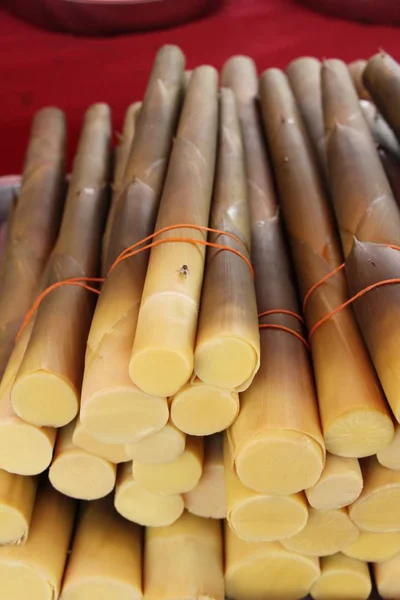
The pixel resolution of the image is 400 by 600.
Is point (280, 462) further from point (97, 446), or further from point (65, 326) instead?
point (65, 326)

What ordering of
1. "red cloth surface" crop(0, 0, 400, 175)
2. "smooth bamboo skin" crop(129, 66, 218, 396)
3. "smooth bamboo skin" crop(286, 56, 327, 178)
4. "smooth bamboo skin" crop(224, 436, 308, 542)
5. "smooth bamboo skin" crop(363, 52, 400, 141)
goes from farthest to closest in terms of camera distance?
"red cloth surface" crop(0, 0, 400, 175) → "smooth bamboo skin" crop(286, 56, 327, 178) → "smooth bamboo skin" crop(363, 52, 400, 141) → "smooth bamboo skin" crop(224, 436, 308, 542) → "smooth bamboo skin" crop(129, 66, 218, 396)

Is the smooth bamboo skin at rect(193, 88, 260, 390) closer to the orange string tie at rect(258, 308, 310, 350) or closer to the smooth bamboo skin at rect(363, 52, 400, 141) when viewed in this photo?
the orange string tie at rect(258, 308, 310, 350)

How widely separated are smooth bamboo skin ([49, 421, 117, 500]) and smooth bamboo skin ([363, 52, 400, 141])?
106 centimetres

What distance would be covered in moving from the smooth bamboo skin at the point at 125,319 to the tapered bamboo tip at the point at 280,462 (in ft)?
0.51

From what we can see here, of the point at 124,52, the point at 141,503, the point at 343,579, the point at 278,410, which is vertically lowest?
the point at 343,579

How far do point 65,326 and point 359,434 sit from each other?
556 millimetres

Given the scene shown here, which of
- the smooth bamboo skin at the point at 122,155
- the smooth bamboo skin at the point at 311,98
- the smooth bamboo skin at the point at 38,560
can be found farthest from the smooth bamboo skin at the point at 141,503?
the smooth bamboo skin at the point at 311,98

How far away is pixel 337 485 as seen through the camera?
1.11m

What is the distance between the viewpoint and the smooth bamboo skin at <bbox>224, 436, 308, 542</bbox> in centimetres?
113

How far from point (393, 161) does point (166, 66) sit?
70cm

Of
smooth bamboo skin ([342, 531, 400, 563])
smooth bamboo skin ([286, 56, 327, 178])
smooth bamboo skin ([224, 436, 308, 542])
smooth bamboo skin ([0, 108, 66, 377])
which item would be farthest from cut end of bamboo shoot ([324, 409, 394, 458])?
smooth bamboo skin ([286, 56, 327, 178])

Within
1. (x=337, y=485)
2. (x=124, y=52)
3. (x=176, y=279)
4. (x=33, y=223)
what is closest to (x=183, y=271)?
(x=176, y=279)

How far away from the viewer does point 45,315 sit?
1229 mm

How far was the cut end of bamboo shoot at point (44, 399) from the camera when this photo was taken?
43.2 inches
